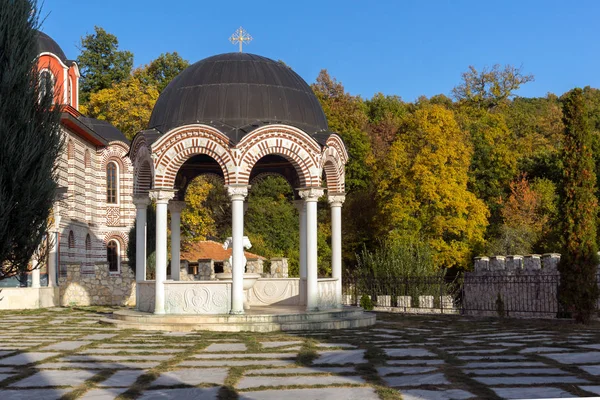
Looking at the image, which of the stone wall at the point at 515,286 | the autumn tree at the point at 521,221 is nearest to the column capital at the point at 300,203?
the stone wall at the point at 515,286

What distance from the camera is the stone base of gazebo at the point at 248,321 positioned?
55.0 ft

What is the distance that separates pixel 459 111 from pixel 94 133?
28460 millimetres

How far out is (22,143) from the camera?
8.57 meters

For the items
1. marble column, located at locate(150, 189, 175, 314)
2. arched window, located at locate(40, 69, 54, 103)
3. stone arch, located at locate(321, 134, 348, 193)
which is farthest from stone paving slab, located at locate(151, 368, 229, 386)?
stone arch, located at locate(321, 134, 348, 193)

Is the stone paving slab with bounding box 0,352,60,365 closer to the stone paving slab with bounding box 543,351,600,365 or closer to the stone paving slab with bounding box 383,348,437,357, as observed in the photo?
the stone paving slab with bounding box 383,348,437,357

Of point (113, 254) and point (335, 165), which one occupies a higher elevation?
point (335, 165)

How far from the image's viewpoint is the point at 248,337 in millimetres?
15211

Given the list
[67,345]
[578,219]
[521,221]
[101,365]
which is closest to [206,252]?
[521,221]

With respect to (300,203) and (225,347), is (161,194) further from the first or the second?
(225,347)

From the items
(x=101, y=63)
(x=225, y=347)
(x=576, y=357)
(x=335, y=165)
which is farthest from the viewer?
(x=101, y=63)

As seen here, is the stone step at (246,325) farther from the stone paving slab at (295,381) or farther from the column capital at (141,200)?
the stone paving slab at (295,381)

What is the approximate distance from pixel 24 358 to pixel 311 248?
7.53 metres

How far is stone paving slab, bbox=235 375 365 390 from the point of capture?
948cm

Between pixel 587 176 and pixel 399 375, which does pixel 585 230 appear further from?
pixel 399 375
